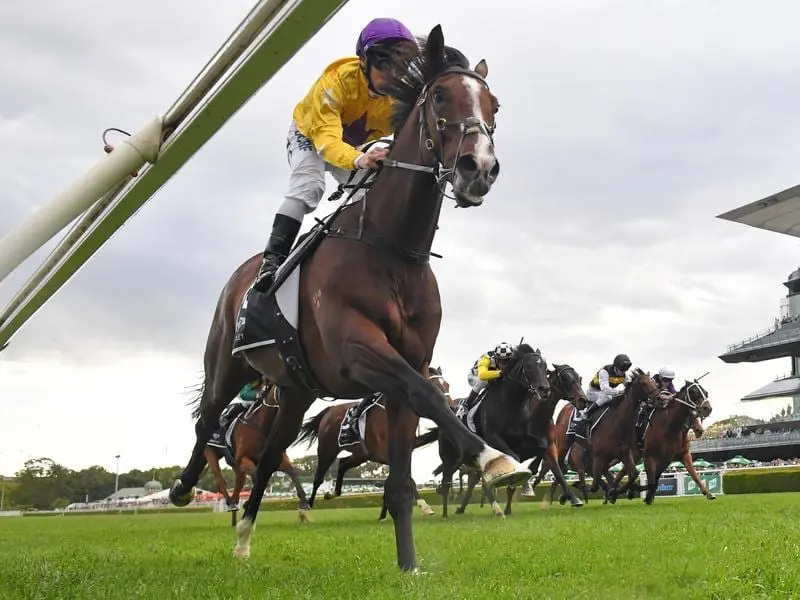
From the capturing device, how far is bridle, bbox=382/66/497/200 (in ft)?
13.7

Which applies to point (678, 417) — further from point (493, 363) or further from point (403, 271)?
point (403, 271)

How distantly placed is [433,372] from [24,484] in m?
59.5

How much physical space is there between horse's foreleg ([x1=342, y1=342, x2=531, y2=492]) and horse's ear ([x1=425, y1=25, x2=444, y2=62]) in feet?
5.32

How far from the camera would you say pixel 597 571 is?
445cm

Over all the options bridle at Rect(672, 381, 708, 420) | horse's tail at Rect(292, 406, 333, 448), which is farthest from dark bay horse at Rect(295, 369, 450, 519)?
bridle at Rect(672, 381, 708, 420)

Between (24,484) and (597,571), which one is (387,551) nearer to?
(597,571)

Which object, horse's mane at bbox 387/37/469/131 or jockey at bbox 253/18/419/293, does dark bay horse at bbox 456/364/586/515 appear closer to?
jockey at bbox 253/18/419/293

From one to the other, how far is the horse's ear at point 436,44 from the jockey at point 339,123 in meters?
0.31

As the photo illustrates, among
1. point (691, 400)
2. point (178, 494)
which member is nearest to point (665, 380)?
point (691, 400)

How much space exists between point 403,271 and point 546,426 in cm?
1039

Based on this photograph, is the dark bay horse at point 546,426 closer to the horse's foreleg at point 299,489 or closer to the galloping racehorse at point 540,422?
the galloping racehorse at point 540,422

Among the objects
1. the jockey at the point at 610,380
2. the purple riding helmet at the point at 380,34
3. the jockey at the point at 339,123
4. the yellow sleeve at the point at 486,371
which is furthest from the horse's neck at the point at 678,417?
the purple riding helmet at the point at 380,34

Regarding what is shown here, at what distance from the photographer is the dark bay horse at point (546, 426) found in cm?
1345

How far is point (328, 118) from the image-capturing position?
16.8ft
